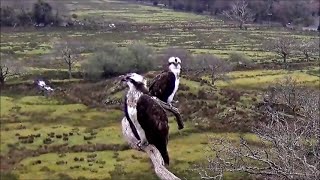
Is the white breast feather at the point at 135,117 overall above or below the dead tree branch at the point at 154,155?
above

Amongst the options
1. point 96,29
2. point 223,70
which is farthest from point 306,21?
point 223,70

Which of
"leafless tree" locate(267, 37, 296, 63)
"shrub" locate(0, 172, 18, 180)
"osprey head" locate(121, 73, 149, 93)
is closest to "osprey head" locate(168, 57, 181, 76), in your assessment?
"osprey head" locate(121, 73, 149, 93)

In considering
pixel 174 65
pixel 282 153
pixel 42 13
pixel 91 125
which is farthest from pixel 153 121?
pixel 42 13

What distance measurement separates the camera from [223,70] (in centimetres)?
6191

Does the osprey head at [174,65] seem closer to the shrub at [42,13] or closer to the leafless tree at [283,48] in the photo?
the leafless tree at [283,48]

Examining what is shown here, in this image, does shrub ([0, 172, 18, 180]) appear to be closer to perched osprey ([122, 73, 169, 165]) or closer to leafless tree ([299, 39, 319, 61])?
perched osprey ([122, 73, 169, 165])

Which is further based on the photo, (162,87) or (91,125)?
(91,125)

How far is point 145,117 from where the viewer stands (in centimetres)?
974

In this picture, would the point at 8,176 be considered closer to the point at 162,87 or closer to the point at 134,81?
the point at 162,87

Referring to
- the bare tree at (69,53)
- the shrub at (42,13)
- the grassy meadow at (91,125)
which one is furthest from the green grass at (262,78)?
the shrub at (42,13)

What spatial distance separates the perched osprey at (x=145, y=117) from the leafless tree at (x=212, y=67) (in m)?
47.1

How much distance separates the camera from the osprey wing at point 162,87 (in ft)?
35.2

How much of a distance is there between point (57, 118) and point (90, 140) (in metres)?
7.89

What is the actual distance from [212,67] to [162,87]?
4939 cm
